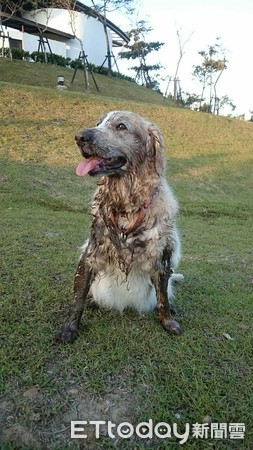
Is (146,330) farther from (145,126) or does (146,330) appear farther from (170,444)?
(145,126)

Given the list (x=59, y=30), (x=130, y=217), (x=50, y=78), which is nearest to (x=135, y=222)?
(x=130, y=217)

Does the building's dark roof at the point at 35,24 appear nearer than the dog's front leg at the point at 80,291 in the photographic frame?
No

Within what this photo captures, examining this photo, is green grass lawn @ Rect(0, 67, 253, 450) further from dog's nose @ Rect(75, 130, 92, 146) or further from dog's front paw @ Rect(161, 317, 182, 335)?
dog's nose @ Rect(75, 130, 92, 146)

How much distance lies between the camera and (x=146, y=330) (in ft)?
9.18

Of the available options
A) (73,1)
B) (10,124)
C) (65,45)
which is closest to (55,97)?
(10,124)

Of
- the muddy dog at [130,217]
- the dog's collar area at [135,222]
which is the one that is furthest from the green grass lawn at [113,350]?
the dog's collar area at [135,222]

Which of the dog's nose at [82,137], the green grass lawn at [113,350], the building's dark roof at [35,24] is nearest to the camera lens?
the green grass lawn at [113,350]

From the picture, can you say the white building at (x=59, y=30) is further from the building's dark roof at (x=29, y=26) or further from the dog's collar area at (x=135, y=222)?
the dog's collar area at (x=135, y=222)

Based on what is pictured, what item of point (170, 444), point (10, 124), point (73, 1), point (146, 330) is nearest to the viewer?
point (170, 444)

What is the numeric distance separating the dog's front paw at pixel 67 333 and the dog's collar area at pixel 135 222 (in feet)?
2.28

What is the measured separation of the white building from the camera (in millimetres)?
30266

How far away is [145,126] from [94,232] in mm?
807

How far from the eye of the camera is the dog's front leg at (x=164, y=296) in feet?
8.89

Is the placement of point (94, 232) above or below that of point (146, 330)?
above
